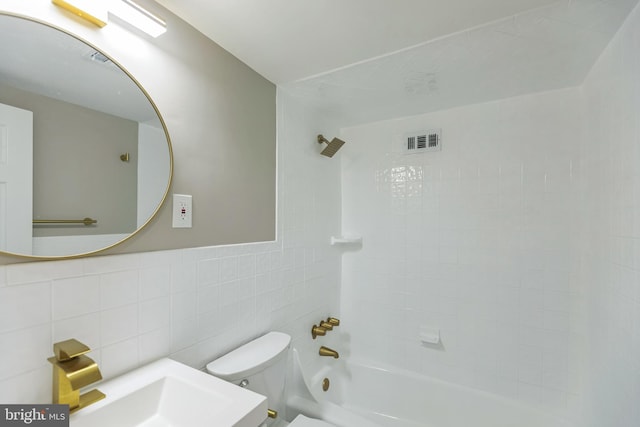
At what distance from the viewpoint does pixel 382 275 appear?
91.2 inches

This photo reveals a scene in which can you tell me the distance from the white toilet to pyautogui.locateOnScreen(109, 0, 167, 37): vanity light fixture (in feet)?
4.32

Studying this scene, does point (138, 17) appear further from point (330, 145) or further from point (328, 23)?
point (330, 145)

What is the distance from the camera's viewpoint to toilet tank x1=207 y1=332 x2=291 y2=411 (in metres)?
1.24

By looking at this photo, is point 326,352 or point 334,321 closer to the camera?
point 326,352

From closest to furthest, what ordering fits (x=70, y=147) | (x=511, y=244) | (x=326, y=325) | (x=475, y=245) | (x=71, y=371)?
(x=71, y=371) < (x=70, y=147) < (x=511, y=244) < (x=475, y=245) < (x=326, y=325)

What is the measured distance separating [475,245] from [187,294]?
5.84 feet

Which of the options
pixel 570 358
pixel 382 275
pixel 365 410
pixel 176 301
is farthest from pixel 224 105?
pixel 570 358

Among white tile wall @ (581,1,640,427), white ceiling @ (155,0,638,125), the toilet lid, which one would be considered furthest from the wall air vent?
the toilet lid

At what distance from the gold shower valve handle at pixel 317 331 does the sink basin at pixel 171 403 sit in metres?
1.12

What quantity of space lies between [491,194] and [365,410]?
1766 millimetres

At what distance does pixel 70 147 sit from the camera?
36.3 inches

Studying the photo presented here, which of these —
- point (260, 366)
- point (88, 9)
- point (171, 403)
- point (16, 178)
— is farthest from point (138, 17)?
point (260, 366)

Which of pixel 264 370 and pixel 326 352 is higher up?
pixel 264 370

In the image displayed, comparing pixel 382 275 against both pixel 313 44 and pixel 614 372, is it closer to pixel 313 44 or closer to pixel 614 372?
pixel 614 372
